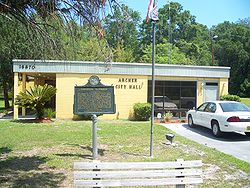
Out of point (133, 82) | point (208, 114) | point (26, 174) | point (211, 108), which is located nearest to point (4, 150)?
point (26, 174)

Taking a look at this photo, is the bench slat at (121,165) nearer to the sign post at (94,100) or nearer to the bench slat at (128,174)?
the bench slat at (128,174)

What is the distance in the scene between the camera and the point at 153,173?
5.10m

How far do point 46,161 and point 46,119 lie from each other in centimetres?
941

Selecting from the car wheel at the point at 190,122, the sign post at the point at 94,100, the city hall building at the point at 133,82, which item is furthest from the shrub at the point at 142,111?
the sign post at the point at 94,100

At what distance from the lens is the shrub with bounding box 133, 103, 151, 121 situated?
759 inches

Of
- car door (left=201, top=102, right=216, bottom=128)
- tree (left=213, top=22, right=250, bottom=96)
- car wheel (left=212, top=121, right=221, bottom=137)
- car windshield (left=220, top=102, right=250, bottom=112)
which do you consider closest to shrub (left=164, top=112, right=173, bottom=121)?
car door (left=201, top=102, right=216, bottom=128)

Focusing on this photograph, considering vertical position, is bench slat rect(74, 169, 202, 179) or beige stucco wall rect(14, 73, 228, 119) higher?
beige stucco wall rect(14, 73, 228, 119)

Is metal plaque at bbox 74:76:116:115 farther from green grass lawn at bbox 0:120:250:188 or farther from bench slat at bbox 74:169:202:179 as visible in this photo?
bench slat at bbox 74:169:202:179

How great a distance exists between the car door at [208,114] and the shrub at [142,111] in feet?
16.4

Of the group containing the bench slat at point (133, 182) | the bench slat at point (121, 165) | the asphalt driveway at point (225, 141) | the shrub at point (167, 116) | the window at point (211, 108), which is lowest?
the asphalt driveway at point (225, 141)

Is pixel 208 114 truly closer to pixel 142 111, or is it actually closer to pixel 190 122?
pixel 190 122

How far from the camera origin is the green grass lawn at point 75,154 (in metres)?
7.09

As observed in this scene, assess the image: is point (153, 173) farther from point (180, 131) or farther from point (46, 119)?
point (46, 119)

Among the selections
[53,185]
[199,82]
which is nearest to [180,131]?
[199,82]
